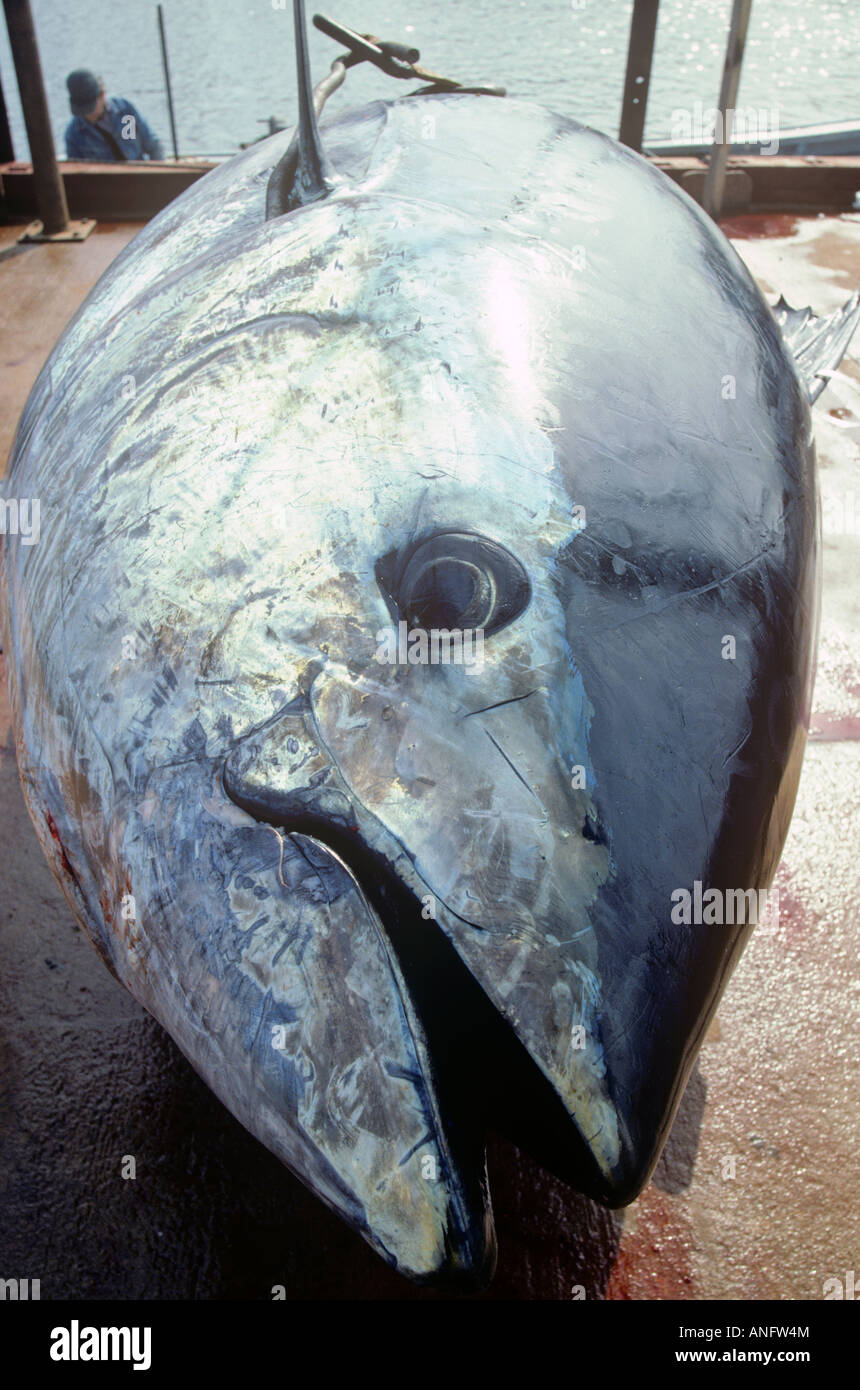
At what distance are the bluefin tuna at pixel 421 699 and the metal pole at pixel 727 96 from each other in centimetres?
547

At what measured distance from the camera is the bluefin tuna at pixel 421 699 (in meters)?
1.14

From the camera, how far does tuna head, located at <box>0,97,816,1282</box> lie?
1.14 m

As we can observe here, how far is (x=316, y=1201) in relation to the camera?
6.01 ft

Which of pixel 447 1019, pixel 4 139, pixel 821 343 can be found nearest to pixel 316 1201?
pixel 447 1019

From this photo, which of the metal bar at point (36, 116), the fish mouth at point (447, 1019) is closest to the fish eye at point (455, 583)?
the fish mouth at point (447, 1019)

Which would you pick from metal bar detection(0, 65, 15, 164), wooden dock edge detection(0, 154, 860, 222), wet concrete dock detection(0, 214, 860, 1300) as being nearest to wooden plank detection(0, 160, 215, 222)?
wooden dock edge detection(0, 154, 860, 222)

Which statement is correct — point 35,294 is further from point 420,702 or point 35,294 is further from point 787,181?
point 420,702

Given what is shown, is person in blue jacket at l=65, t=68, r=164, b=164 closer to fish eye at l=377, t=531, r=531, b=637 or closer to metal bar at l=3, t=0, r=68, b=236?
metal bar at l=3, t=0, r=68, b=236

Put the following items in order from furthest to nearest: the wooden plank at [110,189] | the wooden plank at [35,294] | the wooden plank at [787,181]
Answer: the wooden plank at [787,181]
the wooden plank at [110,189]
the wooden plank at [35,294]

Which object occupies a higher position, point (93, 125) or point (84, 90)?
Answer: point (84, 90)

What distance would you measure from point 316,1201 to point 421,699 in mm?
1133

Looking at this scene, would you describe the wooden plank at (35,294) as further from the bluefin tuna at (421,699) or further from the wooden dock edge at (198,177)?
the bluefin tuna at (421,699)
